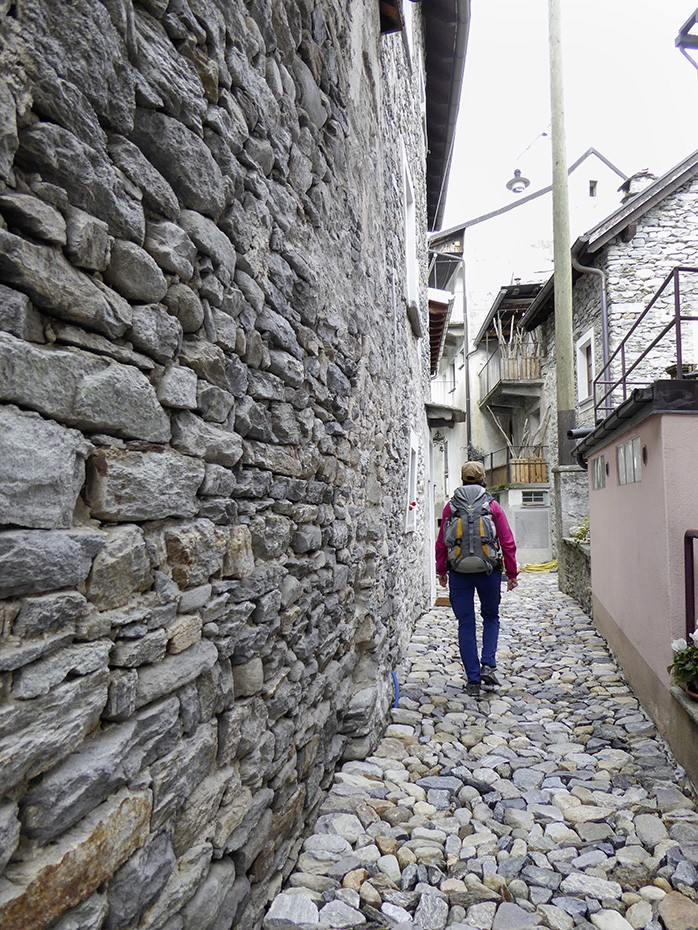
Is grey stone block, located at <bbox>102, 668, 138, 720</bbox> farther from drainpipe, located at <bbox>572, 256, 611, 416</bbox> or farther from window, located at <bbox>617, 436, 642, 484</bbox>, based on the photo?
drainpipe, located at <bbox>572, 256, 611, 416</bbox>

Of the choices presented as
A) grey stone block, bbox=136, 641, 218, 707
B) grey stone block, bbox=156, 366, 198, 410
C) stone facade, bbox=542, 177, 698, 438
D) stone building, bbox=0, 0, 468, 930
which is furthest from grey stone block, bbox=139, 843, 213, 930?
stone facade, bbox=542, 177, 698, 438

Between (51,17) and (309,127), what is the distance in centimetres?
158

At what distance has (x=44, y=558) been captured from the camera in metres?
1.09

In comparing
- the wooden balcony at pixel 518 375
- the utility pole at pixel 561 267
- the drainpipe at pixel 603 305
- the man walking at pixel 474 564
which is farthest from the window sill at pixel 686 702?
the wooden balcony at pixel 518 375

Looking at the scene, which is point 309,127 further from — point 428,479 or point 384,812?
point 428,479

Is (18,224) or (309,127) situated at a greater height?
(309,127)

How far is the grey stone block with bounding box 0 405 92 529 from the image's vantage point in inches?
40.3

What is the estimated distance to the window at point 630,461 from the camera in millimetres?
4273

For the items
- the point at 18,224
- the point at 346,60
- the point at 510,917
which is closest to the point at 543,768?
the point at 510,917

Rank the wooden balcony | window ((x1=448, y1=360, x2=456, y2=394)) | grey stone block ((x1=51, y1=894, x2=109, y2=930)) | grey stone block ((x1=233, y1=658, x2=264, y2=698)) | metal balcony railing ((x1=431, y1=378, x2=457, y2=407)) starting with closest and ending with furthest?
grey stone block ((x1=51, y1=894, x2=109, y2=930)) → grey stone block ((x1=233, y1=658, x2=264, y2=698)) → the wooden balcony → metal balcony railing ((x1=431, y1=378, x2=457, y2=407)) → window ((x1=448, y1=360, x2=456, y2=394))

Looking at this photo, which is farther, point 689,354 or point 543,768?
Result: point 689,354

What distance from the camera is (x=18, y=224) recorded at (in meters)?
1.07

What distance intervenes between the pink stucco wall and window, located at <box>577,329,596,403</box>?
8.55 meters

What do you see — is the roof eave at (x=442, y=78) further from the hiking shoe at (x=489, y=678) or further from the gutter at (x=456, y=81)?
the hiking shoe at (x=489, y=678)
